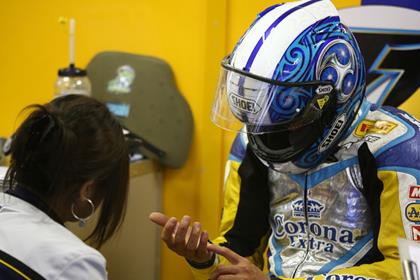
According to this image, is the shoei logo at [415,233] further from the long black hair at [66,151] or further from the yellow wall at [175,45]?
the yellow wall at [175,45]

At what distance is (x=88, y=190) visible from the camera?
101cm

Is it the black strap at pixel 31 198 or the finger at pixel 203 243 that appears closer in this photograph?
the black strap at pixel 31 198

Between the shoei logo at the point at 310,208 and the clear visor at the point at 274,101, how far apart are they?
0.17 metres

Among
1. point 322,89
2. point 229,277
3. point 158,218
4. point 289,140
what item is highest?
point 322,89

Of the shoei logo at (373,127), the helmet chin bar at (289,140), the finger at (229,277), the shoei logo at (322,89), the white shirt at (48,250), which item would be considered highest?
the shoei logo at (322,89)

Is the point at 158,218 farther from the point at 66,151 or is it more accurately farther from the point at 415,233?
the point at 415,233

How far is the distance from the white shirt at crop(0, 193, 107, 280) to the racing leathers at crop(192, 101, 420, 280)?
328 millimetres

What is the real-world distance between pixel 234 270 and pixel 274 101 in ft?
1.05

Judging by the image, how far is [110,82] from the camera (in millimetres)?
2021

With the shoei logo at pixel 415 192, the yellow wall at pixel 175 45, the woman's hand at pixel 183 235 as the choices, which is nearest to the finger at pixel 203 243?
the woman's hand at pixel 183 235

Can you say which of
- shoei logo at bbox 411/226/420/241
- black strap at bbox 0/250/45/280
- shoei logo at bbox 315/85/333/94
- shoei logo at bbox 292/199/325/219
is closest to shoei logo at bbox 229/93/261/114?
shoei logo at bbox 315/85/333/94

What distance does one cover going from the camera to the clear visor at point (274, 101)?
108 centimetres

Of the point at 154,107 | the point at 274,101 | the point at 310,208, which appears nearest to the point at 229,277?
the point at 310,208

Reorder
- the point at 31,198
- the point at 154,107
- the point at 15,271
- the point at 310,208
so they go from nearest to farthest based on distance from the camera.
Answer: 1. the point at 15,271
2. the point at 31,198
3. the point at 310,208
4. the point at 154,107
